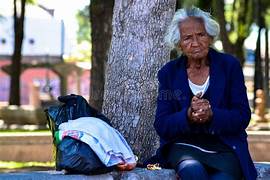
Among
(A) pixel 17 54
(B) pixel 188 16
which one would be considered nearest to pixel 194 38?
(B) pixel 188 16

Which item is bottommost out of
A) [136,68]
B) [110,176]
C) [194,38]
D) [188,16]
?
[110,176]

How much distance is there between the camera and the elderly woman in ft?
13.2

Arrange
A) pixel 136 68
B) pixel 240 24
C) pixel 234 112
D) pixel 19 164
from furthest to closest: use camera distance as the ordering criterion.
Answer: pixel 240 24, pixel 19 164, pixel 136 68, pixel 234 112

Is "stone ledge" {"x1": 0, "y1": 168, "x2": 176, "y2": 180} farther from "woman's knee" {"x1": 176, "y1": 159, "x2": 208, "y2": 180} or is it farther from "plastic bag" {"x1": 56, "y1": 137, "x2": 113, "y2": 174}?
"woman's knee" {"x1": 176, "y1": 159, "x2": 208, "y2": 180}

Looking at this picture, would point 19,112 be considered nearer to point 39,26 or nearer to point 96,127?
point 96,127

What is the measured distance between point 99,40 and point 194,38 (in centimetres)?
568

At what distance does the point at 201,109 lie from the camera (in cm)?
397

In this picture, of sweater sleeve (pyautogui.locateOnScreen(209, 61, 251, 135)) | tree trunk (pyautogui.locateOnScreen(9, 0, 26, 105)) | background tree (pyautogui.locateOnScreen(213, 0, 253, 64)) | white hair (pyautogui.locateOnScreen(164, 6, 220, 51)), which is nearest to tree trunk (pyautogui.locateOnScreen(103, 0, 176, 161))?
white hair (pyautogui.locateOnScreen(164, 6, 220, 51))

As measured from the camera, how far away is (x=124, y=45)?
5.27 m

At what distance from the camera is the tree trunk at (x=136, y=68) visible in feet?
17.0

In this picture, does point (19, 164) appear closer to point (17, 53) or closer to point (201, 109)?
point (201, 109)

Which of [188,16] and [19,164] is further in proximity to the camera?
[19,164]

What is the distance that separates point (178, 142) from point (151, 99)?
3.59ft

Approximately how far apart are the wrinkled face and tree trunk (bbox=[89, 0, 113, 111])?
5.35 meters
